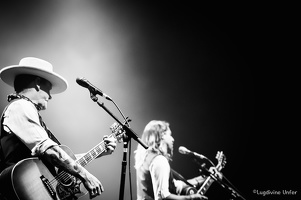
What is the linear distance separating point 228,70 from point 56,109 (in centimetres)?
312

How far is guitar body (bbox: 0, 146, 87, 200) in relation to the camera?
1.68 metres

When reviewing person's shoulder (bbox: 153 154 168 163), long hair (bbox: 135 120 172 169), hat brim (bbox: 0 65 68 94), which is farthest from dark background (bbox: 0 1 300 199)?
hat brim (bbox: 0 65 68 94)

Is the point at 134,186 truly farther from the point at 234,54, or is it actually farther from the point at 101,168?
the point at 234,54

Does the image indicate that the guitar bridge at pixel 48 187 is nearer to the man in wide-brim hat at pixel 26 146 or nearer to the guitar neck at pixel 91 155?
the man in wide-brim hat at pixel 26 146

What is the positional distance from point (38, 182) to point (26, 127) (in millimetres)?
419

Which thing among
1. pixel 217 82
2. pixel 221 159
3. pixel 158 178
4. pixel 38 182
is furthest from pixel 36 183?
pixel 217 82

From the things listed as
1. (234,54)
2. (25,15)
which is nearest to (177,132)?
(234,54)

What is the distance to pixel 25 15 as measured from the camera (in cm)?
331

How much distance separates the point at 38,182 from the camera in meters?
1.79

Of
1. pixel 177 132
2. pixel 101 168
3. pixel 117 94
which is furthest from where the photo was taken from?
pixel 177 132

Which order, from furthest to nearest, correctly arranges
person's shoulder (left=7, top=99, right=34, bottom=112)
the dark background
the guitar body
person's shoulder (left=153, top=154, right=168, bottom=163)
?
the dark background, person's shoulder (left=153, top=154, right=168, bottom=163), person's shoulder (left=7, top=99, right=34, bottom=112), the guitar body

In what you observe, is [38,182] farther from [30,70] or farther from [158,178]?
[158,178]

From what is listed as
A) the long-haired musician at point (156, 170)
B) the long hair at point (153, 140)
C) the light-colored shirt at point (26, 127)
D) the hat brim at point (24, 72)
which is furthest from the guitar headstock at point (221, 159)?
the light-colored shirt at point (26, 127)

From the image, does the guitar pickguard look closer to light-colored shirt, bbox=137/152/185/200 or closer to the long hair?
light-colored shirt, bbox=137/152/185/200
